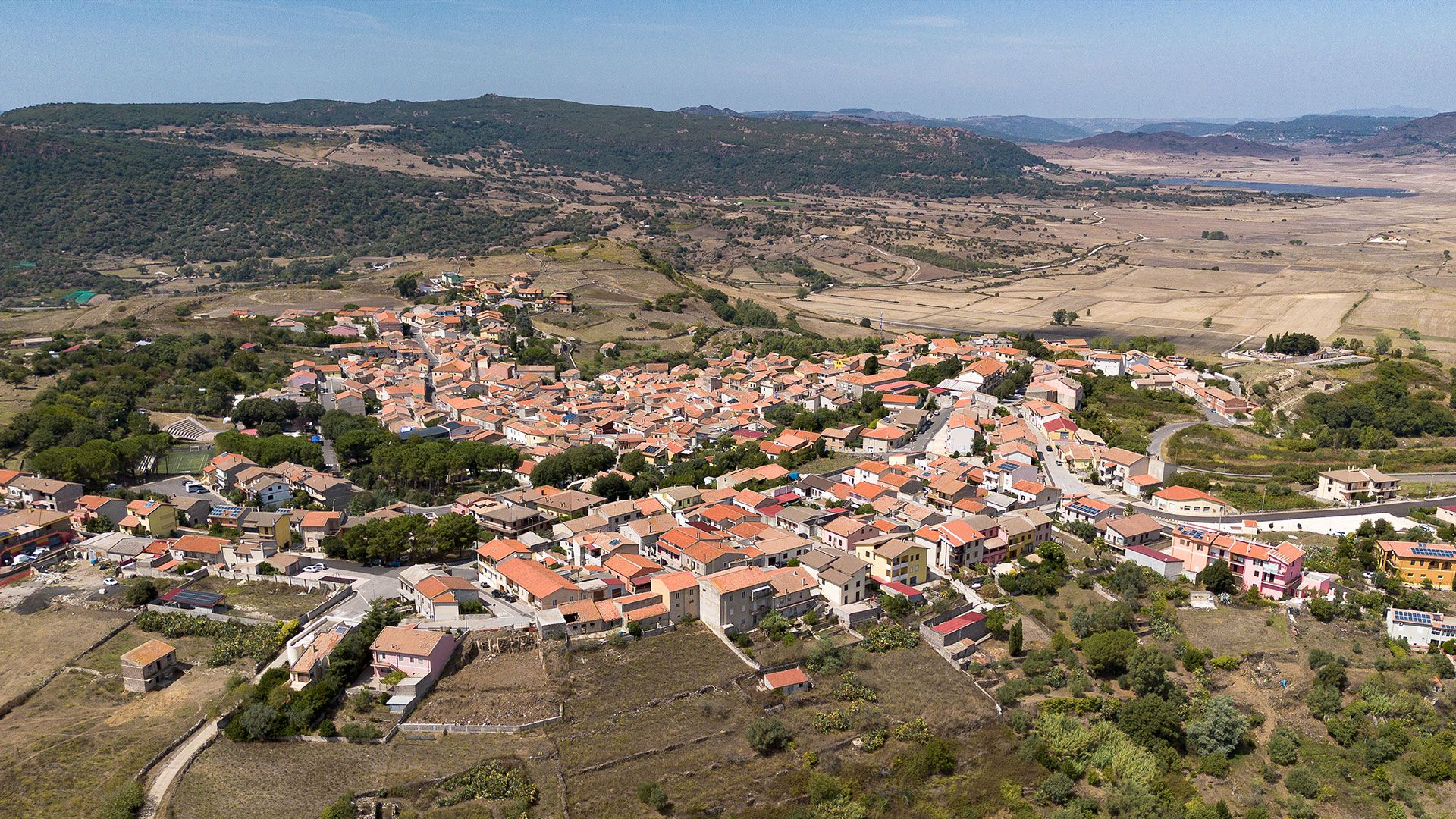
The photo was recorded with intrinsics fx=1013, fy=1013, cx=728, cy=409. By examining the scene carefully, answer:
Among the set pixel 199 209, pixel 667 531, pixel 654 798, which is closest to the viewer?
pixel 654 798

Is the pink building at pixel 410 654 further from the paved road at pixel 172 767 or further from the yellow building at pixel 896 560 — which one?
→ the yellow building at pixel 896 560

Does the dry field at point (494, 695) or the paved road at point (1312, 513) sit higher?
the paved road at point (1312, 513)

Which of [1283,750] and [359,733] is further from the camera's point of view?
[1283,750]

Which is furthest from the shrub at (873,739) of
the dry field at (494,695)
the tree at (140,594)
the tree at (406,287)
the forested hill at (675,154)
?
the forested hill at (675,154)

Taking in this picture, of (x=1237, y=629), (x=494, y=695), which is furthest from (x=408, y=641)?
(x=1237, y=629)

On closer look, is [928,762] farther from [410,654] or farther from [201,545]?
[201,545]

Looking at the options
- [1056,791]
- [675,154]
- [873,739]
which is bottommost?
[1056,791]
